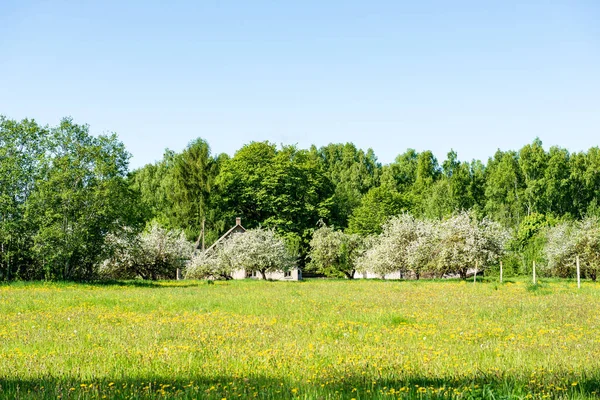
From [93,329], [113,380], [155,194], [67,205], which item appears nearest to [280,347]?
[113,380]

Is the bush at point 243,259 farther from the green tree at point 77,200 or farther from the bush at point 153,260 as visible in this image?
the green tree at point 77,200

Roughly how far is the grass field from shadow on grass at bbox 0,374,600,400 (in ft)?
0.08

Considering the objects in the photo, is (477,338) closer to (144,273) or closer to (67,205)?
(67,205)

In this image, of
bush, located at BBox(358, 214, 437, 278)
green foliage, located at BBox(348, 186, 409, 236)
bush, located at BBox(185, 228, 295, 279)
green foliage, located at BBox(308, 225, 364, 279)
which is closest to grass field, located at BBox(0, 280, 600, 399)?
bush, located at BBox(358, 214, 437, 278)

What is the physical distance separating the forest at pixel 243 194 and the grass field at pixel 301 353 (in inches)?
873

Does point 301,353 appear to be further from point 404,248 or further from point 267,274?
point 267,274

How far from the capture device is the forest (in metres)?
39.0

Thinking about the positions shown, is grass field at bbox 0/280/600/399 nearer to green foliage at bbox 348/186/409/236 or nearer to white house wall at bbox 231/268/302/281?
white house wall at bbox 231/268/302/281

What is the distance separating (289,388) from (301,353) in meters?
2.86

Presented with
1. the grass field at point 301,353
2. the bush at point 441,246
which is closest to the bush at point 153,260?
the bush at point 441,246

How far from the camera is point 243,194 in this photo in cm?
8556

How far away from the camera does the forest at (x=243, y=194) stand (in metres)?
39.0

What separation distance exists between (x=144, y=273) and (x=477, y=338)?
158 ft

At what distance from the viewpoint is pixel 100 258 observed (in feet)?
136
